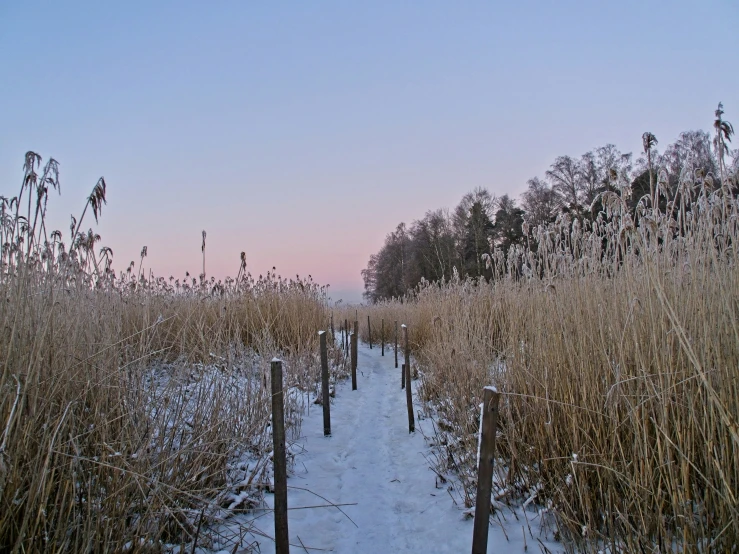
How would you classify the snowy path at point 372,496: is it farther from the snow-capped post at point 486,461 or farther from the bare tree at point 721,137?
the bare tree at point 721,137

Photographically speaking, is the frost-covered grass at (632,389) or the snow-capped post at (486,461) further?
the snow-capped post at (486,461)

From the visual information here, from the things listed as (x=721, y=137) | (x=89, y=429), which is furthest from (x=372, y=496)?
(x=721, y=137)

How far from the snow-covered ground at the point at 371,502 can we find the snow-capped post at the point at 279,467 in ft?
0.29

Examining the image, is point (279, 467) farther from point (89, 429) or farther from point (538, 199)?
point (538, 199)

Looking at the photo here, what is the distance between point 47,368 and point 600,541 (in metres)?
3.10

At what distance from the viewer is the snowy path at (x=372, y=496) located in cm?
257

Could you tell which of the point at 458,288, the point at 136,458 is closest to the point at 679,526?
the point at 136,458

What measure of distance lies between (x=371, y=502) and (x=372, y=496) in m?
0.10

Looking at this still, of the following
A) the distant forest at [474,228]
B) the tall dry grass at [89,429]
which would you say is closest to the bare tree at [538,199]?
the distant forest at [474,228]

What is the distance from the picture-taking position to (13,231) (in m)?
2.05

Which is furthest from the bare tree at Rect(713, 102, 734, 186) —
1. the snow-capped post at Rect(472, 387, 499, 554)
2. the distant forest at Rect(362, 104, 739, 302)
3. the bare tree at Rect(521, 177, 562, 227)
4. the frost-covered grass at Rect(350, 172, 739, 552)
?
the bare tree at Rect(521, 177, 562, 227)

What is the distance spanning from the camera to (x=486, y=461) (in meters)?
1.99

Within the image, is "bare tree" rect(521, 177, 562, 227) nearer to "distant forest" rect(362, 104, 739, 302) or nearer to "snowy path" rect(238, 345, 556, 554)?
"distant forest" rect(362, 104, 739, 302)

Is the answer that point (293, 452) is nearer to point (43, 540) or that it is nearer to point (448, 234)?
point (43, 540)
